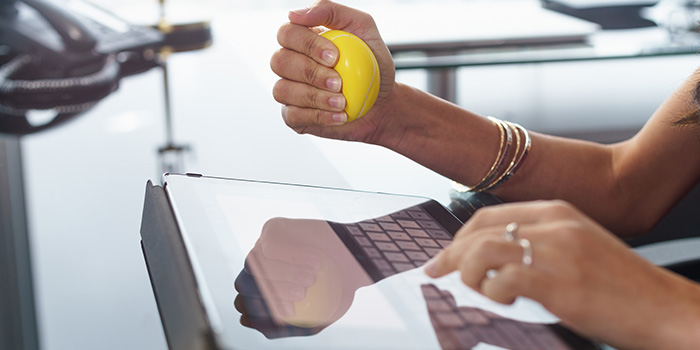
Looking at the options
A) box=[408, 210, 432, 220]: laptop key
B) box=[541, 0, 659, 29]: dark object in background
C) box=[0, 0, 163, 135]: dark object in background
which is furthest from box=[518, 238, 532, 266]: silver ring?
box=[541, 0, 659, 29]: dark object in background

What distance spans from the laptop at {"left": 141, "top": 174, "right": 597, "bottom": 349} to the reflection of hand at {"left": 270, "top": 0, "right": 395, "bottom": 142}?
16cm

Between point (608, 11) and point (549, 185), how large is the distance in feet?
3.96

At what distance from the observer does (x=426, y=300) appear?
56 cm

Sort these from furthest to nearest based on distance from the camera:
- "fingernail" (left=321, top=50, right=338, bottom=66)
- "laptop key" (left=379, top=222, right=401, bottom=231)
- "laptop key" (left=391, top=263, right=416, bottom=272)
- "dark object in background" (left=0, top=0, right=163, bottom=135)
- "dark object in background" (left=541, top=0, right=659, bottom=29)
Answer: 1. "dark object in background" (left=541, top=0, right=659, bottom=29)
2. "dark object in background" (left=0, top=0, right=163, bottom=135)
3. "fingernail" (left=321, top=50, right=338, bottom=66)
4. "laptop key" (left=379, top=222, right=401, bottom=231)
5. "laptop key" (left=391, top=263, right=416, bottom=272)

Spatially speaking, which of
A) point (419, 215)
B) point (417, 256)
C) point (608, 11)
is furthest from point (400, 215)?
point (608, 11)

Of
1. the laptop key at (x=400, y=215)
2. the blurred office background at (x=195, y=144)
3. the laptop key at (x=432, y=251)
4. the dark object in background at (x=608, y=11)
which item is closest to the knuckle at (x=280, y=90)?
the blurred office background at (x=195, y=144)

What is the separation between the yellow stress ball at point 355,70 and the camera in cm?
88

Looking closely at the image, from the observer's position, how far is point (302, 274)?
583 mm

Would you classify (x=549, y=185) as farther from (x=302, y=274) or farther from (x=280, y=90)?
(x=302, y=274)

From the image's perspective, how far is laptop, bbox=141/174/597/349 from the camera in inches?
20.3

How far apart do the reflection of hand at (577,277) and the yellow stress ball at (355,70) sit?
36 centimetres

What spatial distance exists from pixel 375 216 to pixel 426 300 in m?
0.19

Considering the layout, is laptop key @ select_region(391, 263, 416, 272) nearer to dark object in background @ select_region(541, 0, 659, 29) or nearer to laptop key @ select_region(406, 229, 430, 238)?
laptop key @ select_region(406, 229, 430, 238)

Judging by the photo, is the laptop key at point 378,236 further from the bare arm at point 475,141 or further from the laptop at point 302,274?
the bare arm at point 475,141
